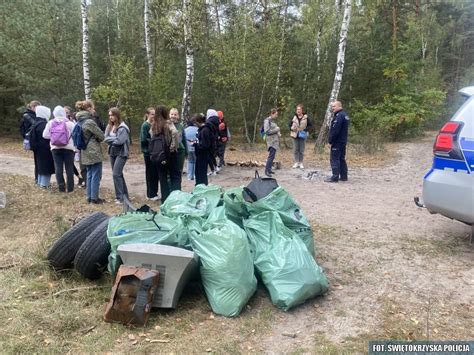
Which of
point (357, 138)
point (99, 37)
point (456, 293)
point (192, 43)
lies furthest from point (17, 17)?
point (456, 293)

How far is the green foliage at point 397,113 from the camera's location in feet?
62.5

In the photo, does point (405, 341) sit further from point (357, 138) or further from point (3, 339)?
point (357, 138)

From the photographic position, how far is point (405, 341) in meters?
3.35

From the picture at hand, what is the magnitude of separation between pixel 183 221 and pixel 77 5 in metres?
17.7

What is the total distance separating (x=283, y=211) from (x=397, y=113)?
16.5 meters

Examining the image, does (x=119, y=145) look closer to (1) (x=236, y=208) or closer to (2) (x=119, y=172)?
(2) (x=119, y=172)

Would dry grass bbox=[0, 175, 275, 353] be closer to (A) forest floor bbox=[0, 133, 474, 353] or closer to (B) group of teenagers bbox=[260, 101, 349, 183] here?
(A) forest floor bbox=[0, 133, 474, 353]

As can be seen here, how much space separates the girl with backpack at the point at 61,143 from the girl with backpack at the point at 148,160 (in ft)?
5.36

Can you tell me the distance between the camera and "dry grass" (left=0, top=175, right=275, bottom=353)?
10.8 ft

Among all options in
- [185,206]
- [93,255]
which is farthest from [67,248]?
[185,206]

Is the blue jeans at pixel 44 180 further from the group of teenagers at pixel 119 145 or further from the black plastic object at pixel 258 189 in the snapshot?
the black plastic object at pixel 258 189

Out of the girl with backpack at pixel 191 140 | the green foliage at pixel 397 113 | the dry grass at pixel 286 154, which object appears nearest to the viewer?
the girl with backpack at pixel 191 140

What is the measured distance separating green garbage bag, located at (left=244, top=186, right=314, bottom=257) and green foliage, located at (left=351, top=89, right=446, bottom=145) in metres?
14.9

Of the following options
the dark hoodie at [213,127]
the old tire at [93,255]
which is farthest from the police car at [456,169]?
the dark hoodie at [213,127]
